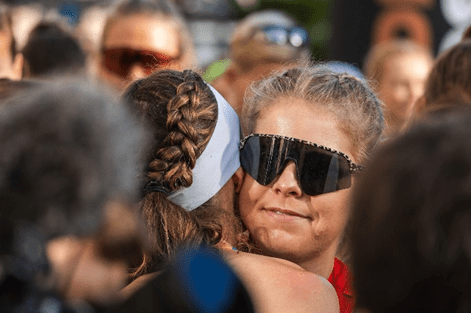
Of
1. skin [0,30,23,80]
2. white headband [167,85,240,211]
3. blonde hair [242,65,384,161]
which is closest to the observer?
white headband [167,85,240,211]

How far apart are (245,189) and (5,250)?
1.58m

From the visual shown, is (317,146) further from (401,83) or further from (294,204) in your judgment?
(401,83)

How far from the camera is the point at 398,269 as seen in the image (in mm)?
1249

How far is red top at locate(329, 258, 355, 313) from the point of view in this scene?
268 centimetres

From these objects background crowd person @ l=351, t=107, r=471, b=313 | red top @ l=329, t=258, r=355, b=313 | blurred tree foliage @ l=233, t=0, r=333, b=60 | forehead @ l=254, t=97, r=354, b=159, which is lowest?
blurred tree foliage @ l=233, t=0, r=333, b=60

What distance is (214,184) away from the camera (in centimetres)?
245

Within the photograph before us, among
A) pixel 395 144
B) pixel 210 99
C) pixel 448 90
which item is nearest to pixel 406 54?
pixel 448 90

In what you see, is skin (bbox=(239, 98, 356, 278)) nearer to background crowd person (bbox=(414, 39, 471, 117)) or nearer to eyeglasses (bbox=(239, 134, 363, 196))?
eyeglasses (bbox=(239, 134, 363, 196))

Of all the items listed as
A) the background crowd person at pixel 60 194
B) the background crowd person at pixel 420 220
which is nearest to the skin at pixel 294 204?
the background crowd person at pixel 420 220

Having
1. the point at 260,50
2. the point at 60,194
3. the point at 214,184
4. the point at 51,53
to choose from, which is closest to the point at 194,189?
the point at 214,184

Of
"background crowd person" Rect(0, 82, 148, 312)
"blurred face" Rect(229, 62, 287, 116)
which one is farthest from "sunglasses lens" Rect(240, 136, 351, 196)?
"blurred face" Rect(229, 62, 287, 116)

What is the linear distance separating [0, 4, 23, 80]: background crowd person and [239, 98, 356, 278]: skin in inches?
86.7

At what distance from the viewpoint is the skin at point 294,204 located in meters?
2.63

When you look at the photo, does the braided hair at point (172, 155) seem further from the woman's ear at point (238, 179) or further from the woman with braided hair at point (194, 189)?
the woman's ear at point (238, 179)
